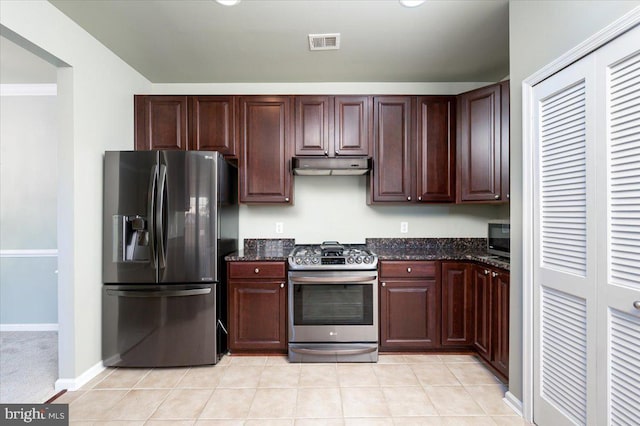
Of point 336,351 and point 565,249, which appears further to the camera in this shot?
point 336,351

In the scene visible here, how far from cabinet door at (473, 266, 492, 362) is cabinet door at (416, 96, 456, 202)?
81cm

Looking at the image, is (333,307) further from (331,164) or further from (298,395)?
(331,164)

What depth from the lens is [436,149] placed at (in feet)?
9.69

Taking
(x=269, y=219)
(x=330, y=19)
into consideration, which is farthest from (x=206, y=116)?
(x=330, y=19)

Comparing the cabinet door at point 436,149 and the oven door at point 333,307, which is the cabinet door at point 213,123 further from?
the cabinet door at point 436,149

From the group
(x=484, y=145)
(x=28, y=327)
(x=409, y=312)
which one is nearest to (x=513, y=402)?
(x=409, y=312)

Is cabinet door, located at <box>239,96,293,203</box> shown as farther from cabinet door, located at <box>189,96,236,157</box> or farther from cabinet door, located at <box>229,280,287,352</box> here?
cabinet door, located at <box>229,280,287,352</box>

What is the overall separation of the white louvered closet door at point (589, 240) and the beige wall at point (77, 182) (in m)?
3.13

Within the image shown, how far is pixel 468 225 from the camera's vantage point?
3291 mm

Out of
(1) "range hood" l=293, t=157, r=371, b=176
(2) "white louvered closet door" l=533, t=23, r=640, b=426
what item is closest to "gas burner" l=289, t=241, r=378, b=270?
(1) "range hood" l=293, t=157, r=371, b=176

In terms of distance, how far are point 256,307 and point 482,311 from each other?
193 centimetres

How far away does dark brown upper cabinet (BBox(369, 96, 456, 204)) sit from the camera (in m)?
2.95

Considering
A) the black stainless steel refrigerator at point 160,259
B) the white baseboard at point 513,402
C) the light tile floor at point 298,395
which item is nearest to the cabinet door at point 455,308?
the light tile floor at point 298,395

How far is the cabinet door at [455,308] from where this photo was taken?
8.81 feet
